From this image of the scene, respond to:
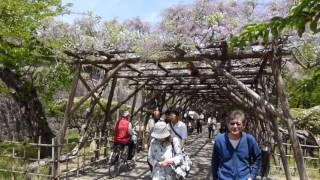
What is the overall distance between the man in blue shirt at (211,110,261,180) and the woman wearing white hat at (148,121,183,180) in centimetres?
143

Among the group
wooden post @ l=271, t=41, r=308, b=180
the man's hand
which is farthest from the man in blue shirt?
wooden post @ l=271, t=41, r=308, b=180

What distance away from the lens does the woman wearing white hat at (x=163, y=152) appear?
Result: 17.2 ft

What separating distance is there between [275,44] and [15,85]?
802 cm

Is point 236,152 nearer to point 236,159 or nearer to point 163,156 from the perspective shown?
point 236,159

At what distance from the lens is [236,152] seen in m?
3.79

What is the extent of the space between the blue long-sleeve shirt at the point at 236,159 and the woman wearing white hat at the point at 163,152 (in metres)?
1.42

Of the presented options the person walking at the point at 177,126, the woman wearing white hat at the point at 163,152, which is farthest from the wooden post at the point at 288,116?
the woman wearing white hat at the point at 163,152

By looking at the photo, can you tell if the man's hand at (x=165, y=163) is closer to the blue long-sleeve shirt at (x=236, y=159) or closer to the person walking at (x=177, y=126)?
the blue long-sleeve shirt at (x=236, y=159)

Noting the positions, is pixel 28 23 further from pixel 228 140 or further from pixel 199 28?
pixel 228 140

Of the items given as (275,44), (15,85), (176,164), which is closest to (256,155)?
(176,164)

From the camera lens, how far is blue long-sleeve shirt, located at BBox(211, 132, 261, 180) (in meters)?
3.79

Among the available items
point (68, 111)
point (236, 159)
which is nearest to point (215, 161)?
point (236, 159)

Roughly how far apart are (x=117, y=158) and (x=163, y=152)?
5039 millimetres

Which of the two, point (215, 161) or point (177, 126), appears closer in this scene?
point (215, 161)
